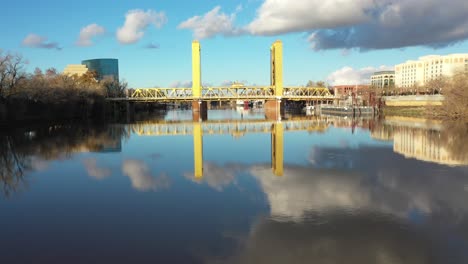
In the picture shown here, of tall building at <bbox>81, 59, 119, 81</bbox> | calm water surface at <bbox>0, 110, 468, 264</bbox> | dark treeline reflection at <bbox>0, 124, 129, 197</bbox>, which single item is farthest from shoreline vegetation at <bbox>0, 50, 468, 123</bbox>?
tall building at <bbox>81, 59, 119, 81</bbox>

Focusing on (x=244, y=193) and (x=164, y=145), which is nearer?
(x=244, y=193)

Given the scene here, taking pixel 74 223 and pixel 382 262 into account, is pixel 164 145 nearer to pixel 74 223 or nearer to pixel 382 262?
pixel 74 223

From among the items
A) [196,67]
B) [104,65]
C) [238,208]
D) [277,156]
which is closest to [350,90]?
[196,67]

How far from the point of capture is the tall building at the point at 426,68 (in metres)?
167

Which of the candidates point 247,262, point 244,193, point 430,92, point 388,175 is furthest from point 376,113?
point 247,262

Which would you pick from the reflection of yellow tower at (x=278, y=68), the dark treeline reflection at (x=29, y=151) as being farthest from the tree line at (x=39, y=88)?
the reflection of yellow tower at (x=278, y=68)

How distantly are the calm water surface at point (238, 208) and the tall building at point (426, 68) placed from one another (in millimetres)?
155138

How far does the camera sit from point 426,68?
583 ft

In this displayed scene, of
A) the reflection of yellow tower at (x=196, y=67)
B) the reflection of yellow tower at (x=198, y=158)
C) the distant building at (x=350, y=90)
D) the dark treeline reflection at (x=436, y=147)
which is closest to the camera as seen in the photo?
the reflection of yellow tower at (x=198, y=158)

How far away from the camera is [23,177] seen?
1828 centimetres

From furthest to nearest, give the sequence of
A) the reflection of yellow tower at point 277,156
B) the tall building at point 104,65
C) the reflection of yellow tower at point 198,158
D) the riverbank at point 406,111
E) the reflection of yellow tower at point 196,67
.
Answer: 1. the tall building at point 104,65
2. the reflection of yellow tower at point 196,67
3. the riverbank at point 406,111
4. the reflection of yellow tower at point 277,156
5. the reflection of yellow tower at point 198,158

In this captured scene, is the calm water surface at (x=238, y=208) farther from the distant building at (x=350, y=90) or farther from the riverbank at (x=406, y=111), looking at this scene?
the distant building at (x=350, y=90)

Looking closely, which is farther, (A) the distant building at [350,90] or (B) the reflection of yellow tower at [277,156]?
(A) the distant building at [350,90]

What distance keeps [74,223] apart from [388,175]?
41.7 ft
